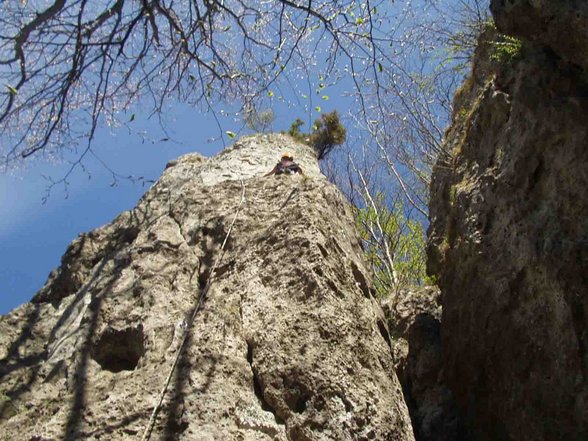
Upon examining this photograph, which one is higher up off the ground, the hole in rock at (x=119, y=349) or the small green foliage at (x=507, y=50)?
the small green foliage at (x=507, y=50)

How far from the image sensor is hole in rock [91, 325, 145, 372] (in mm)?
4371

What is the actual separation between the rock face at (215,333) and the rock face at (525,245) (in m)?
1.04

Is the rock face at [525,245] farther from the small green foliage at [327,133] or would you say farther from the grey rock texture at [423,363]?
the small green foliage at [327,133]

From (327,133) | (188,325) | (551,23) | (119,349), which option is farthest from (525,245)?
(327,133)

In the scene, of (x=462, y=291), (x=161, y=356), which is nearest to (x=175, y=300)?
(x=161, y=356)

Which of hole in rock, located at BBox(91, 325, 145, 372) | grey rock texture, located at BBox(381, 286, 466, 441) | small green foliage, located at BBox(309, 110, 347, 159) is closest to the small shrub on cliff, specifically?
small green foliage, located at BBox(309, 110, 347, 159)

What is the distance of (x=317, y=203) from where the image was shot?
216 inches

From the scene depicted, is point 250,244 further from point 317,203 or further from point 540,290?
point 540,290

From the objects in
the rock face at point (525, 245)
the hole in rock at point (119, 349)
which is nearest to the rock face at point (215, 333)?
the hole in rock at point (119, 349)

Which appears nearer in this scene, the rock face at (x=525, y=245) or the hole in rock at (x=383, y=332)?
the rock face at (x=525, y=245)

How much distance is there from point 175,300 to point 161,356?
0.69 m

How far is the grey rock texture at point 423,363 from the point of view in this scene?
590 cm

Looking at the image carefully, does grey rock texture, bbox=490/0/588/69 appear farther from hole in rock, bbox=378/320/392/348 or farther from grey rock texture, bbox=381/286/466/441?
grey rock texture, bbox=381/286/466/441

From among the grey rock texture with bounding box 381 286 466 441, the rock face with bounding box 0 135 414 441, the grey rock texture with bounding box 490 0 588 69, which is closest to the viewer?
the rock face with bounding box 0 135 414 441
